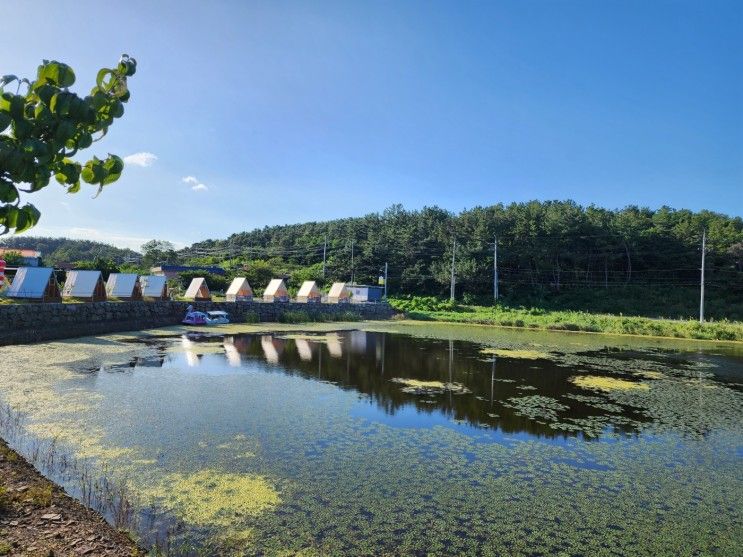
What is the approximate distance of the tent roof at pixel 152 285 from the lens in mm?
27625

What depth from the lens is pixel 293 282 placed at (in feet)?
172

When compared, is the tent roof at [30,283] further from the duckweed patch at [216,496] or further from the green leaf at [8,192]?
the green leaf at [8,192]

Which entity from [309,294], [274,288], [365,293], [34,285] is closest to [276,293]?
[274,288]

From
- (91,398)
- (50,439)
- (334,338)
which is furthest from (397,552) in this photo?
(334,338)

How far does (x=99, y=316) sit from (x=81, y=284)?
10.1 feet

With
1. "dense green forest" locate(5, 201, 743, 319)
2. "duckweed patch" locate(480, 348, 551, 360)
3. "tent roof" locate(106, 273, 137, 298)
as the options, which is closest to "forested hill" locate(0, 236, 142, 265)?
"dense green forest" locate(5, 201, 743, 319)

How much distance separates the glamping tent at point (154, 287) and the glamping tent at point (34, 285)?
7.72 meters

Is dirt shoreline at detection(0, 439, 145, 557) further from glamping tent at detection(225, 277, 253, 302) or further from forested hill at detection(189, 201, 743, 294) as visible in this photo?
forested hill at detection(189, 201, 743, 294)

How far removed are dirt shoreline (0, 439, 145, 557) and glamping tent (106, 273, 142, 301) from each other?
2203 centimetres

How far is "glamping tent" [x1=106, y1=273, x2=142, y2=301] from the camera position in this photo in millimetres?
24797

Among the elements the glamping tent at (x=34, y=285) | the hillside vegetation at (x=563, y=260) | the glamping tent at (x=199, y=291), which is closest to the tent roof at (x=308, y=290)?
the glamping tent at (x=199, y=291)

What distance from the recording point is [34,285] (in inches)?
746

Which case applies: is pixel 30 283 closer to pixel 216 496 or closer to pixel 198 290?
pixel 198 290

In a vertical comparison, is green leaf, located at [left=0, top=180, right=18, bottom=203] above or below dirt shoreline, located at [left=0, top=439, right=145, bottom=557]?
above
